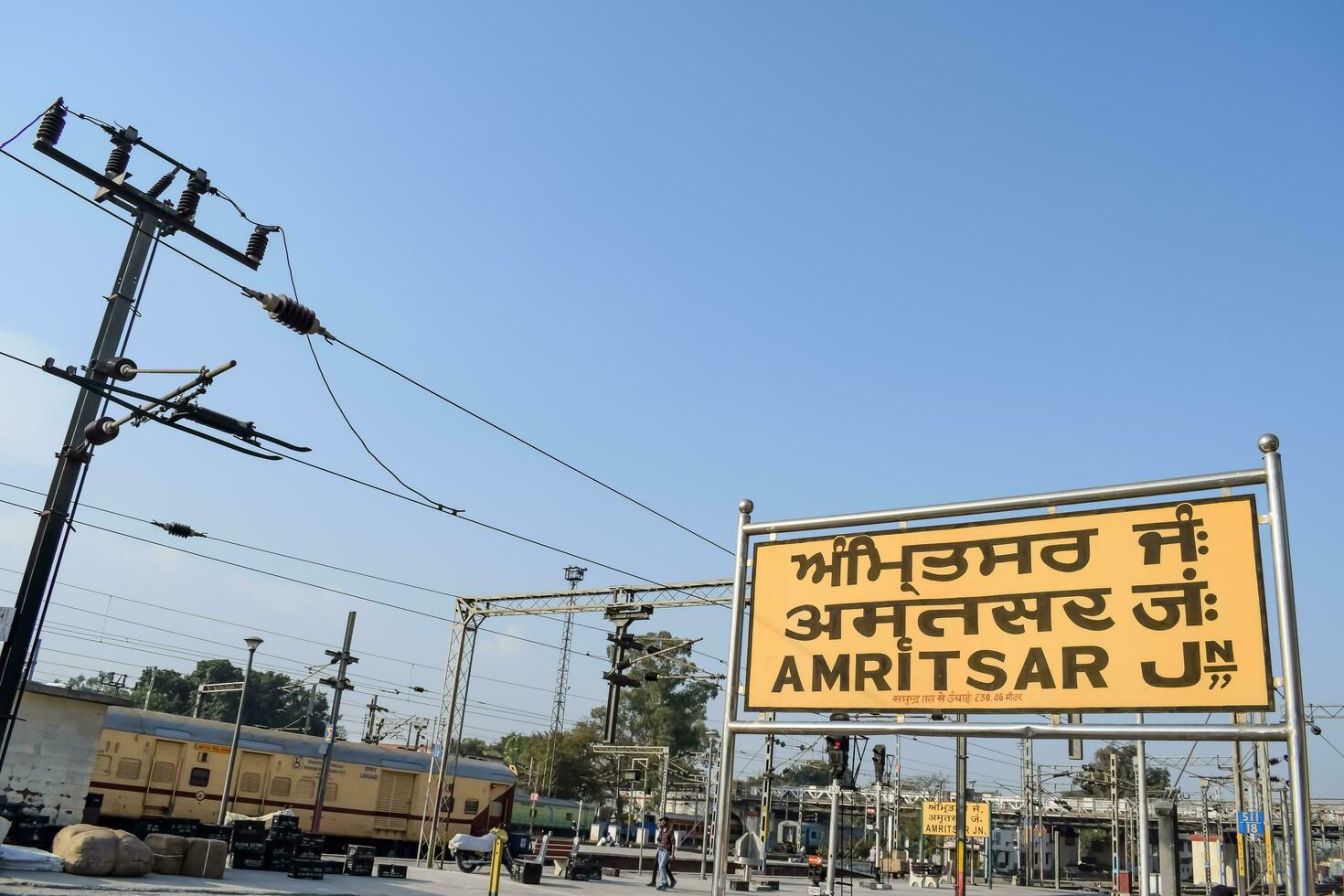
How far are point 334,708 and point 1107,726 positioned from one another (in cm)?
2806

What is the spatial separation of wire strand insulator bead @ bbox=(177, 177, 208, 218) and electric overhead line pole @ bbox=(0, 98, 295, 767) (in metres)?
0.01

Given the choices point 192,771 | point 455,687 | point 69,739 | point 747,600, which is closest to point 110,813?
point 192,771

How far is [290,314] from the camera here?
11930mm

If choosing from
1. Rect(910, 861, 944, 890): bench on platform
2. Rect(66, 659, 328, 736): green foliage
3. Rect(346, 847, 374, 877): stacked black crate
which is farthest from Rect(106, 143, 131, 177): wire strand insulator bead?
Rect(66, 659, 328, 736): green foliage

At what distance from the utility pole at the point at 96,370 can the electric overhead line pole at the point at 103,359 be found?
11 mm

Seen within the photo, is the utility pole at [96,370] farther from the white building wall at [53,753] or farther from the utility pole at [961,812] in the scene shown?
the utility pole at [961,812]

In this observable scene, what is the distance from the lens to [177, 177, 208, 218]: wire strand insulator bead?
13.8 m

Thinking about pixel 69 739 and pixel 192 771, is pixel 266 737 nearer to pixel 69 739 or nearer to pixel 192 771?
pixel 192 771

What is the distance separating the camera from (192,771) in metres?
30.8

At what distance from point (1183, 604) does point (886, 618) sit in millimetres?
1916

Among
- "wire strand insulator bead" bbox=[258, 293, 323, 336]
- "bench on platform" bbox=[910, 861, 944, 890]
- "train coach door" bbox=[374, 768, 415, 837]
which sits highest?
"wire strand insulator bead" bbox=[258, 293, 323, 336]

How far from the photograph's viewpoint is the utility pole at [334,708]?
29.6 metres

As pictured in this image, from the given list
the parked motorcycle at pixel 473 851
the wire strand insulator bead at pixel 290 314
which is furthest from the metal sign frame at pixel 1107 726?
the parked motorcycle at pixel 473 851

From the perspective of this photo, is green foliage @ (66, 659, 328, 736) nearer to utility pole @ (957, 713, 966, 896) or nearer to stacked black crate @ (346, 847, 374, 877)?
stacked black crate @ (346, 847, 374, 877)
